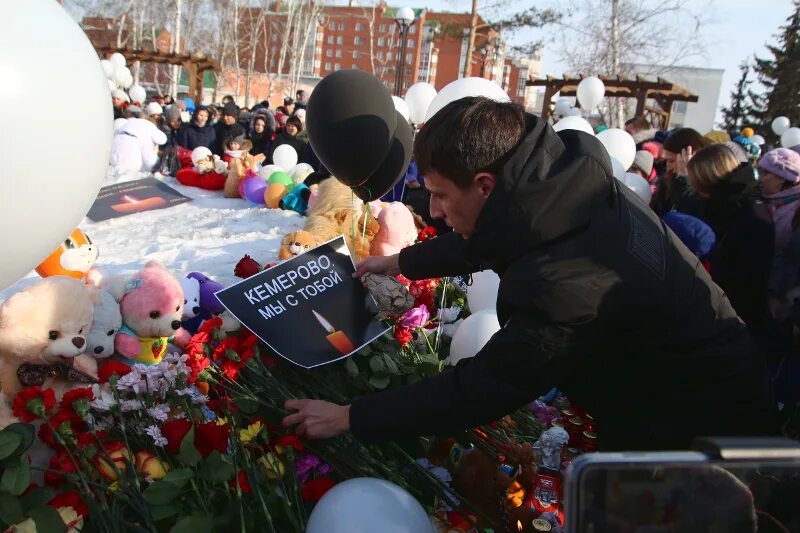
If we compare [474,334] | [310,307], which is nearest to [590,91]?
[474,334]

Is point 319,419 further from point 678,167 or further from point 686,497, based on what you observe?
point 678,167

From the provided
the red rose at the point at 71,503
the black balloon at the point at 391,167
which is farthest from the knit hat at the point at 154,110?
the red rose at the point at 71,503

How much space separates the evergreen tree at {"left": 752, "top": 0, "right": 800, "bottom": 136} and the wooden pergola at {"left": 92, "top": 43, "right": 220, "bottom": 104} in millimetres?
17383

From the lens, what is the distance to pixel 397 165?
2.87m

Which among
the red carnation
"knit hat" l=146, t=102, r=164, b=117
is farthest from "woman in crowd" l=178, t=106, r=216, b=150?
the red carnation

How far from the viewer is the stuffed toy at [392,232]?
4.26m

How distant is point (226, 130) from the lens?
9.22 metres

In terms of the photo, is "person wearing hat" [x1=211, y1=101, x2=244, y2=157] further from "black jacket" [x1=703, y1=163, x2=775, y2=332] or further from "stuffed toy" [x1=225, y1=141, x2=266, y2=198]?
"black jacket" [x1=703, y1=163, x2=775, y2=332]

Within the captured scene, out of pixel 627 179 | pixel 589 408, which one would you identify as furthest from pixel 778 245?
pixel 589 408

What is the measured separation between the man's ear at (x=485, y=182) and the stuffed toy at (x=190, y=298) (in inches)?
67.2

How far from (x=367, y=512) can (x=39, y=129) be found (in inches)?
41.8

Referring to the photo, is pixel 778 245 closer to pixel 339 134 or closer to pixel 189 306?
pixel 339 134

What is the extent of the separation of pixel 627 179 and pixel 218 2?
2964 centimetres

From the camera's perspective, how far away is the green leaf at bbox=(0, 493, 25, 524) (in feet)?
5.08
